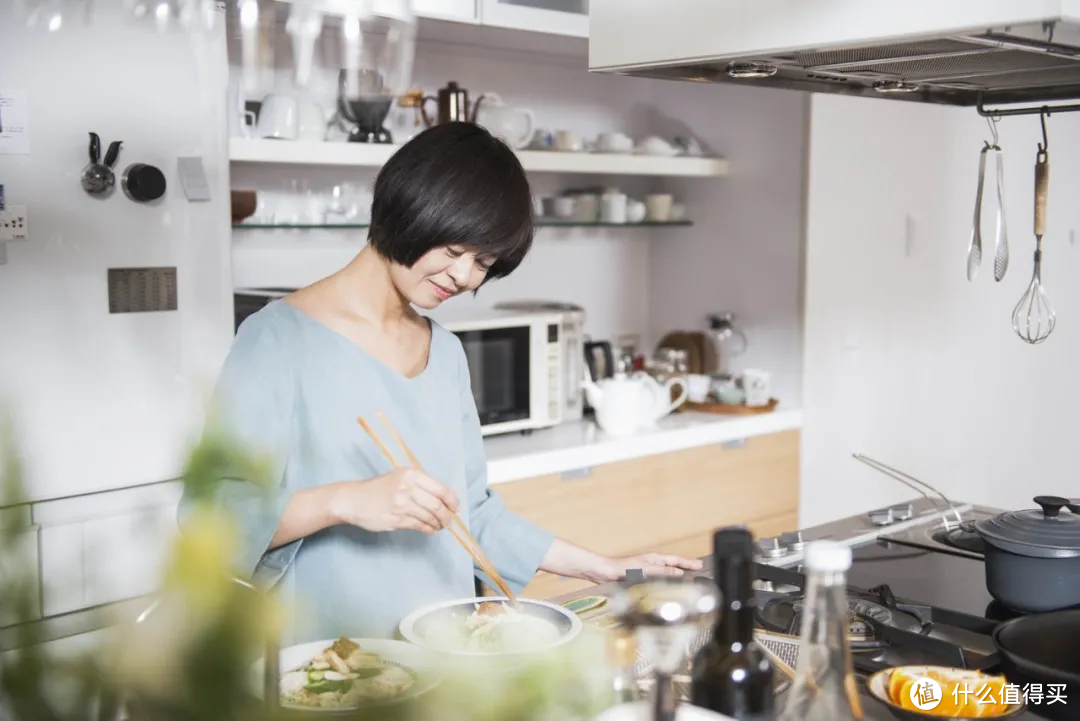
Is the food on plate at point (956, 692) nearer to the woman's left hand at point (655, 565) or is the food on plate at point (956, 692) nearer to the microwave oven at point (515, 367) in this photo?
the woman's left hand at point (655, 565)

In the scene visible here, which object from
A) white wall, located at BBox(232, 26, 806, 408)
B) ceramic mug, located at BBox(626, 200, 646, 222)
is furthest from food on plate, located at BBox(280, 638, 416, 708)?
ceramic mug, located at BBox(626, 200, 646, 222)

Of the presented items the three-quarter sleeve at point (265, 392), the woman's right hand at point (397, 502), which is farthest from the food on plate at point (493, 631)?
the three-quarter sleeve at point (265, 392)

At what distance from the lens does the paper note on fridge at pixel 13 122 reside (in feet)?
6.57

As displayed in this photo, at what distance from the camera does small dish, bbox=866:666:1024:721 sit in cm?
108

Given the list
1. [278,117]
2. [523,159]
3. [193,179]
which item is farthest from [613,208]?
[193,179]

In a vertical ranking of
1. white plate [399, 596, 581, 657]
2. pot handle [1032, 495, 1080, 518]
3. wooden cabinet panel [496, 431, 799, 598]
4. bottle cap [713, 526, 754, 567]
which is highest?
bottle cap [713, 526, 754, 567]

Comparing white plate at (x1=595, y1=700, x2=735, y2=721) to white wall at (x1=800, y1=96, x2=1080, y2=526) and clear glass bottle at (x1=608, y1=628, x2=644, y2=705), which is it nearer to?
clear glass bottle at (x1=608, y1=628, x2=644, y2=705)

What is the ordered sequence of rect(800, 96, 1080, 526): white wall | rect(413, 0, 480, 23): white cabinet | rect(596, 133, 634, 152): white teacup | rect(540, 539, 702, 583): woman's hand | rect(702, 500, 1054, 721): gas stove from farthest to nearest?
rect(800, 96, 1080, 526): white wall → rect(596, 133, 634, 152): white teacup → rect(413, 0, 480, 23): white cabinet → rect(540, 539, 702, 583): woman's hand → rect(702, 500, 1054, 721): gas stove

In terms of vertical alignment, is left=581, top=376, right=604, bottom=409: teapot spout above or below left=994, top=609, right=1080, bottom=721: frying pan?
above

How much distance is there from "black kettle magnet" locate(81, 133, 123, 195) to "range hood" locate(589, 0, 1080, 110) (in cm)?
111

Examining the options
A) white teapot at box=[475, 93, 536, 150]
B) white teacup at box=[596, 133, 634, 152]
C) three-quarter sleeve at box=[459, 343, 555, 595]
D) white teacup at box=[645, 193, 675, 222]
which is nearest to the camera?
three-quarter sleeve at box=[459, 343, 555, 595]

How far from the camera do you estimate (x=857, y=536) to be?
1.89 m

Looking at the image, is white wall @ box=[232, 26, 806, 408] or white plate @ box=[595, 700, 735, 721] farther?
white wall @ box=[232, 26, 806, 408]

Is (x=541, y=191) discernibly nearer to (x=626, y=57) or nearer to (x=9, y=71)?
(x=9, y=71)
